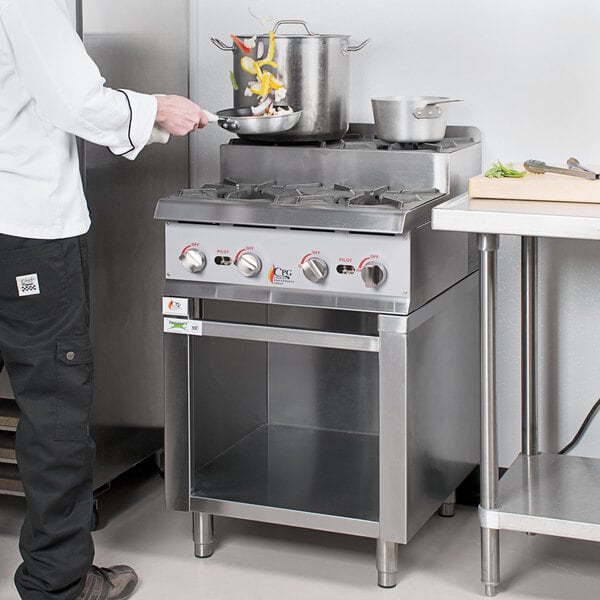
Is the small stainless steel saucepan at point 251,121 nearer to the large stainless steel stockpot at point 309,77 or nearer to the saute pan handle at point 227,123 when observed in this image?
the saute pan handle at point 227,123

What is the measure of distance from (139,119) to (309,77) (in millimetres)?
643

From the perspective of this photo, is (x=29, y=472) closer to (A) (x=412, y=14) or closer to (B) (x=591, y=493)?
(B) (x=591, y=493)

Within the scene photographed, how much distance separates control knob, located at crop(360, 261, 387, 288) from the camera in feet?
8.00

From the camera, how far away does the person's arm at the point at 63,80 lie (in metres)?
2.11

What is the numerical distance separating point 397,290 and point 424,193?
12.8 inches

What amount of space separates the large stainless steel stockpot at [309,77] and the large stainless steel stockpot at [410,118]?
123 millimetres

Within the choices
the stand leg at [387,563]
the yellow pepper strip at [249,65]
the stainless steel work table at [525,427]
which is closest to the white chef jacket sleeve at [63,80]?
the yellow pepper strip at [249,65]

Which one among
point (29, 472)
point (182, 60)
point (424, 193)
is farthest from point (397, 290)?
point (182, 60)

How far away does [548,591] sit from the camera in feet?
8.57

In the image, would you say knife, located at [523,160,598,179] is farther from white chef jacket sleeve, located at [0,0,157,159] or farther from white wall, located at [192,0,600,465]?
white chef jacket sleeve, located at [0,0,157,159]

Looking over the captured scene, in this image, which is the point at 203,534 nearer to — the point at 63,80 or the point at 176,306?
the point at 176,306

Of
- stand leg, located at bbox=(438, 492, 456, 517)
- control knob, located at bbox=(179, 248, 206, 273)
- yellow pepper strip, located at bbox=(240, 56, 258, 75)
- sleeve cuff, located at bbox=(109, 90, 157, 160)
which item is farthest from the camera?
stand leg, located at bbox=(438, 492, 456, 517)

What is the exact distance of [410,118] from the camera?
2701 mm

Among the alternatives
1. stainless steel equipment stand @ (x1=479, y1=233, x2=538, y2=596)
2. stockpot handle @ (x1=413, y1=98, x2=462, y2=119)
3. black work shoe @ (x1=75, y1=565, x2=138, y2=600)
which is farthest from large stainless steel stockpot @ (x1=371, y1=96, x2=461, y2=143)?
black work shoe @ (x1=75, y1=565, x2=138, y2=600)
